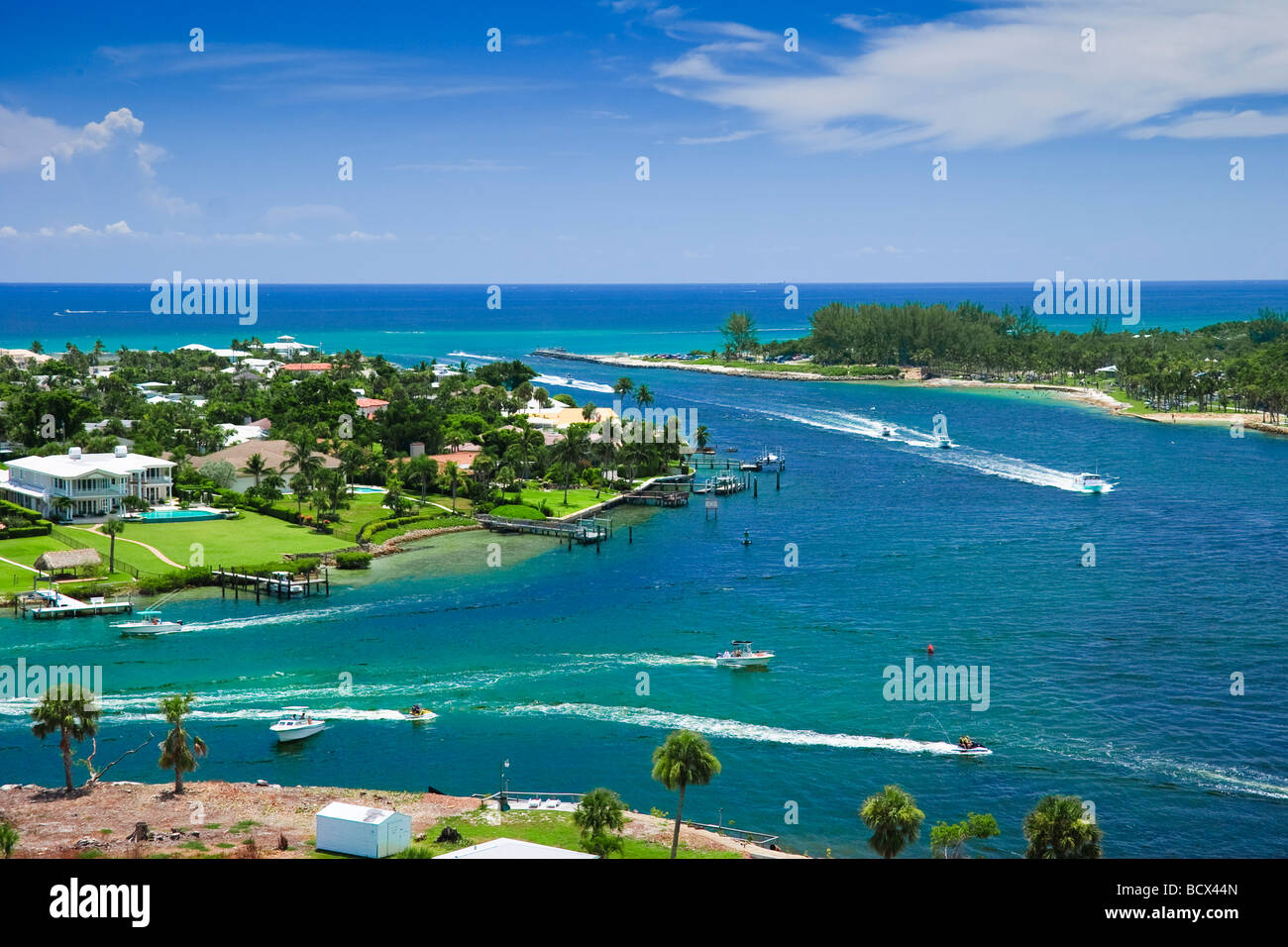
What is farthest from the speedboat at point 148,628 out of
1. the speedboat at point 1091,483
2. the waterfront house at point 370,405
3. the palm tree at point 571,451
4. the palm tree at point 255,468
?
the speedboat at point 1091,483

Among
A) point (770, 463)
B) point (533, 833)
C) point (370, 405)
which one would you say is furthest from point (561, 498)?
point (533, 833)

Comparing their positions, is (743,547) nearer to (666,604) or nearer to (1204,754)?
(666,604)

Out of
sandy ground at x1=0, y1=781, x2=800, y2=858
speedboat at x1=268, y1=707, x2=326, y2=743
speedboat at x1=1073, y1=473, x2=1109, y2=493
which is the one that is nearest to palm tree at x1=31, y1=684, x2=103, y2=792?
sandy ground at x1=0, y1=781, x2=800, y2=858

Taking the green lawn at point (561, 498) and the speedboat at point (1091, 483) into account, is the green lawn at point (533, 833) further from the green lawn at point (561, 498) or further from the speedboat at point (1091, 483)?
the speedboat at point (1091, 483)

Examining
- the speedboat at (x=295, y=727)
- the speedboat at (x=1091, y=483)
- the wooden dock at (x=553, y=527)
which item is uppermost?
the speedboat at (x=1091, y=483)

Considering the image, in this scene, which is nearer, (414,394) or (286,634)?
(286,634)
